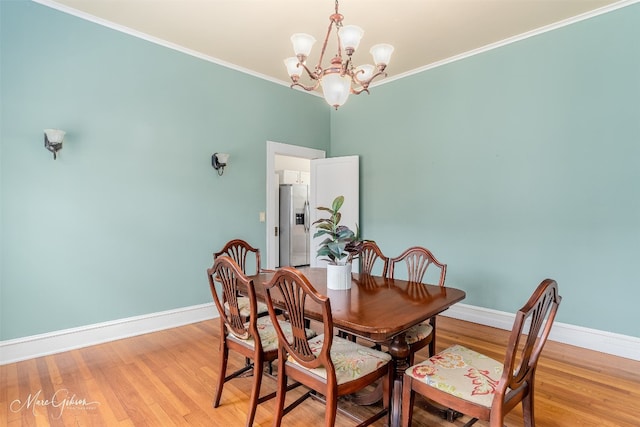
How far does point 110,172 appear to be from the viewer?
10.4 feet

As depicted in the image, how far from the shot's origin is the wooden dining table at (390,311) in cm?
156

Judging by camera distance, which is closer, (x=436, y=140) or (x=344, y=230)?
(x=344, y=230)

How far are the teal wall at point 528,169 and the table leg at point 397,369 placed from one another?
226 centimetres

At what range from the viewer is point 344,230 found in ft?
6.86

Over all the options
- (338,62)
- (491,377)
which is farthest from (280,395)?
(338,62)

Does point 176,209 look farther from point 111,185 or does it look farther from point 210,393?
point 210,393

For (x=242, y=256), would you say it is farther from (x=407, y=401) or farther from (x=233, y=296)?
(x=407, y=401)

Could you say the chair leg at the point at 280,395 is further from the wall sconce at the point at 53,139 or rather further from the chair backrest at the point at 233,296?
the wall sconce at the point at 53,139

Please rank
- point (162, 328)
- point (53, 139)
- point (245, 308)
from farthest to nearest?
1. point (162, 328)
2. point (53, 139)
3. point (245, 308)

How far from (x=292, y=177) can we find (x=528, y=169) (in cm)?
449

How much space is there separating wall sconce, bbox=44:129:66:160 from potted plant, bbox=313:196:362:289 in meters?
2.34

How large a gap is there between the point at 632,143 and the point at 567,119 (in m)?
0.53

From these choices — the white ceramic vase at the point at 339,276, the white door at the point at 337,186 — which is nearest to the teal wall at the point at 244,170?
the white door at the point at 337,186

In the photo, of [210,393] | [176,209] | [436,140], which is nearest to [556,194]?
[436,140]
